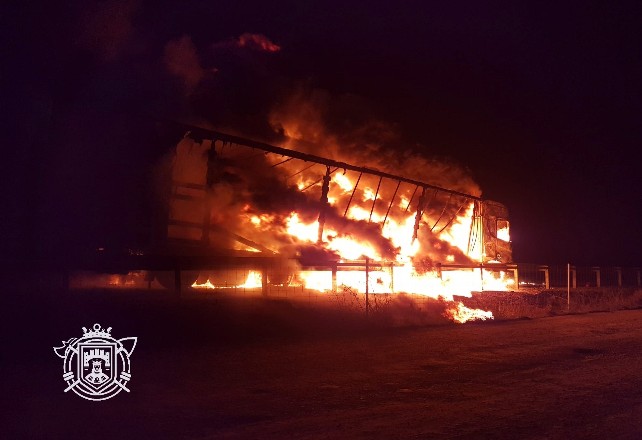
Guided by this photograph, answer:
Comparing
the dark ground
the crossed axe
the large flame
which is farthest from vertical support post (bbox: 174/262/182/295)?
the large flame

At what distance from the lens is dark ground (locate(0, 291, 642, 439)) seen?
605 cm

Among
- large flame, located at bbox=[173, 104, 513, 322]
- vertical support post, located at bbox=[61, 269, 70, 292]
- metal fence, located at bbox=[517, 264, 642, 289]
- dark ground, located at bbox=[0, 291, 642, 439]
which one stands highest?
large flame, located at bbox=[173, 104, 513, 322]

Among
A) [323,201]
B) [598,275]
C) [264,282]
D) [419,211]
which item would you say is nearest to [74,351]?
[264,282]

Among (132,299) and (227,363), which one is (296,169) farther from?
(227,363)

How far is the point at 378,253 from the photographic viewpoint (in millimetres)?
22328

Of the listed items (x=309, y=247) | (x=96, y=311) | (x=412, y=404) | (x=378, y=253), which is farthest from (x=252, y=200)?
(x=412, y=404)

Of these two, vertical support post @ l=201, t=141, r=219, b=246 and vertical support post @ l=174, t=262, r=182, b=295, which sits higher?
vertical support post @ l=201, t=141, r=219, b=246

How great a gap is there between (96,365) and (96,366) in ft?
0.11

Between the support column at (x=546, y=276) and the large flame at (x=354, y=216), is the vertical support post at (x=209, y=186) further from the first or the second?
the support column at (x=546, y=276)

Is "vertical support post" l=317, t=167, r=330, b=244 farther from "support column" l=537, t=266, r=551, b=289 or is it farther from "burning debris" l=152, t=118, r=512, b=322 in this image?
"support column" l=537, t=266, r=551, b=289

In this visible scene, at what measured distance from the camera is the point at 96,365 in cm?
809

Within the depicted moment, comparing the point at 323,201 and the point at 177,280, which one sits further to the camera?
the point at 323,201

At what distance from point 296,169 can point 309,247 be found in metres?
2.95

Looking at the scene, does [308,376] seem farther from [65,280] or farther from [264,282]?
[65,280]
